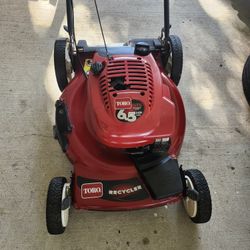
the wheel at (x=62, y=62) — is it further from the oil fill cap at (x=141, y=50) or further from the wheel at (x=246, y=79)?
the wheel at (x=246, y=79)

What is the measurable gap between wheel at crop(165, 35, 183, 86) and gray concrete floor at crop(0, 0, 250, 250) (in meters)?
0.18

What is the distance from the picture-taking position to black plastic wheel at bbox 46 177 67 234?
0.99 meters

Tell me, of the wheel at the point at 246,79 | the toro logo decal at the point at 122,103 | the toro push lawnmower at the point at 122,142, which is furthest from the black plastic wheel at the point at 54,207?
the wheel at the point at 246,79

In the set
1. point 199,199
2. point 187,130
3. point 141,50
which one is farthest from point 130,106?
point 187,130

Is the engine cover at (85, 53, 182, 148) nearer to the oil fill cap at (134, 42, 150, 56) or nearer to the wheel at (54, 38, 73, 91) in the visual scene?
the oil fill cap at (134, 42, 150, 56)

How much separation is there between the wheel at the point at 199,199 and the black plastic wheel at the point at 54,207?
0.34m

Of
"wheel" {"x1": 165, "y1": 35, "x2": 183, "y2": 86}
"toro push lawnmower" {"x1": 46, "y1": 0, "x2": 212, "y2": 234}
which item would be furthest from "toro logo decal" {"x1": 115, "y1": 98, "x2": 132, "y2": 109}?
"wheel" {"x1": 165, "y1": 35, "x2": 183, "y2": 86}

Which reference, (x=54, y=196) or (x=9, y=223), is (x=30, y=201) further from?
(x=54, y=196)

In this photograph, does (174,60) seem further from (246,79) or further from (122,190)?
(122,190)

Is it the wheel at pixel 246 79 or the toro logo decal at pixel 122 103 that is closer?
the toro logo decal at pixel 122 103

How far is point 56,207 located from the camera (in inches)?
39.1

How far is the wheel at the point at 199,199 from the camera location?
1020 millimetres

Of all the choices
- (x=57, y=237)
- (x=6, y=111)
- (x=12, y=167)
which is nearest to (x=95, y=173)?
(x=57, y=237)

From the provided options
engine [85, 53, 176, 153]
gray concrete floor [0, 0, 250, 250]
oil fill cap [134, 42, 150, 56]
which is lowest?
gray concrete floor [0, 0, 250, 250]
